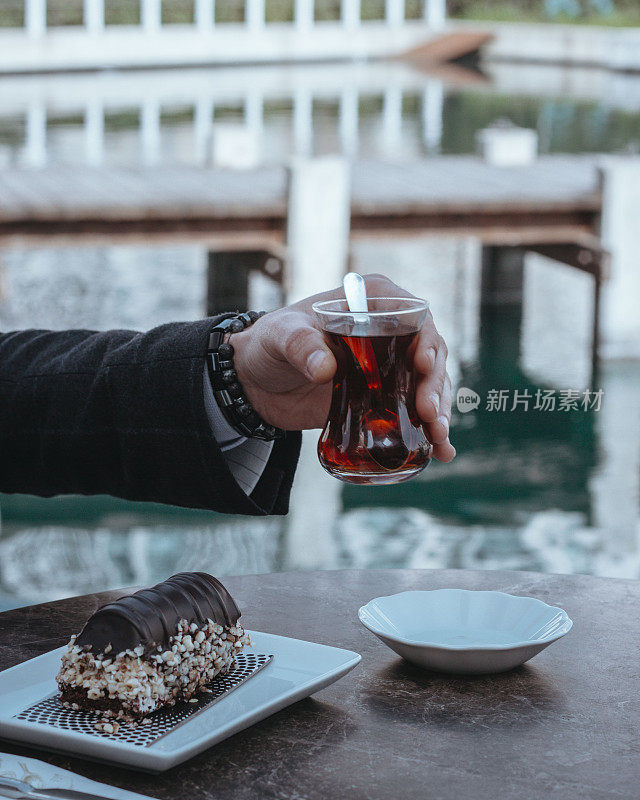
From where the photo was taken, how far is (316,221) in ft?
17.9

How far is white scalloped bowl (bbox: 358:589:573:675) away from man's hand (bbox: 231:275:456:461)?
0.45 ft

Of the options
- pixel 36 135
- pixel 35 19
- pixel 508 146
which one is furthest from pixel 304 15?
pixel 508 146

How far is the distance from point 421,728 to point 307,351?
1.03 ft

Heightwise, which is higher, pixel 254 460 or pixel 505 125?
pixel 505 125

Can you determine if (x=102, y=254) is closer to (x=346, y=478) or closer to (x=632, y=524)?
(x=632, y=524)

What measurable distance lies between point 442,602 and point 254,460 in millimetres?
276

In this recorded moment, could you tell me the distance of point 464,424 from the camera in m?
5.64

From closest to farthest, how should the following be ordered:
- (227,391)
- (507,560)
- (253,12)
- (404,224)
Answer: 1. (227,391)
2. (507,560)
3. (404,224)
4. (253,12)

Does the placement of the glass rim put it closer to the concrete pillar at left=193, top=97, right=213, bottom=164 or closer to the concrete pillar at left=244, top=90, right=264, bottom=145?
the concrete pillar at left=193, top=97, right=213, bottom=164

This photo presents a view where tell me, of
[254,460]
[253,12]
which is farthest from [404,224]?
[253,12]

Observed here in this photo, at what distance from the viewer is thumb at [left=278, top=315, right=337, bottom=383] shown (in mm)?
991

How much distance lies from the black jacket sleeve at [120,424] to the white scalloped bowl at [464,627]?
23 cm

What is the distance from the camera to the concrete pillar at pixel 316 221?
543cm

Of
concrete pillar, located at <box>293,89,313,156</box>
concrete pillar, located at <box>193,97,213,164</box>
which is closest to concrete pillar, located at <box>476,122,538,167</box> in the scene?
concrete pillar, located at <box>193,97,213,164</box>
